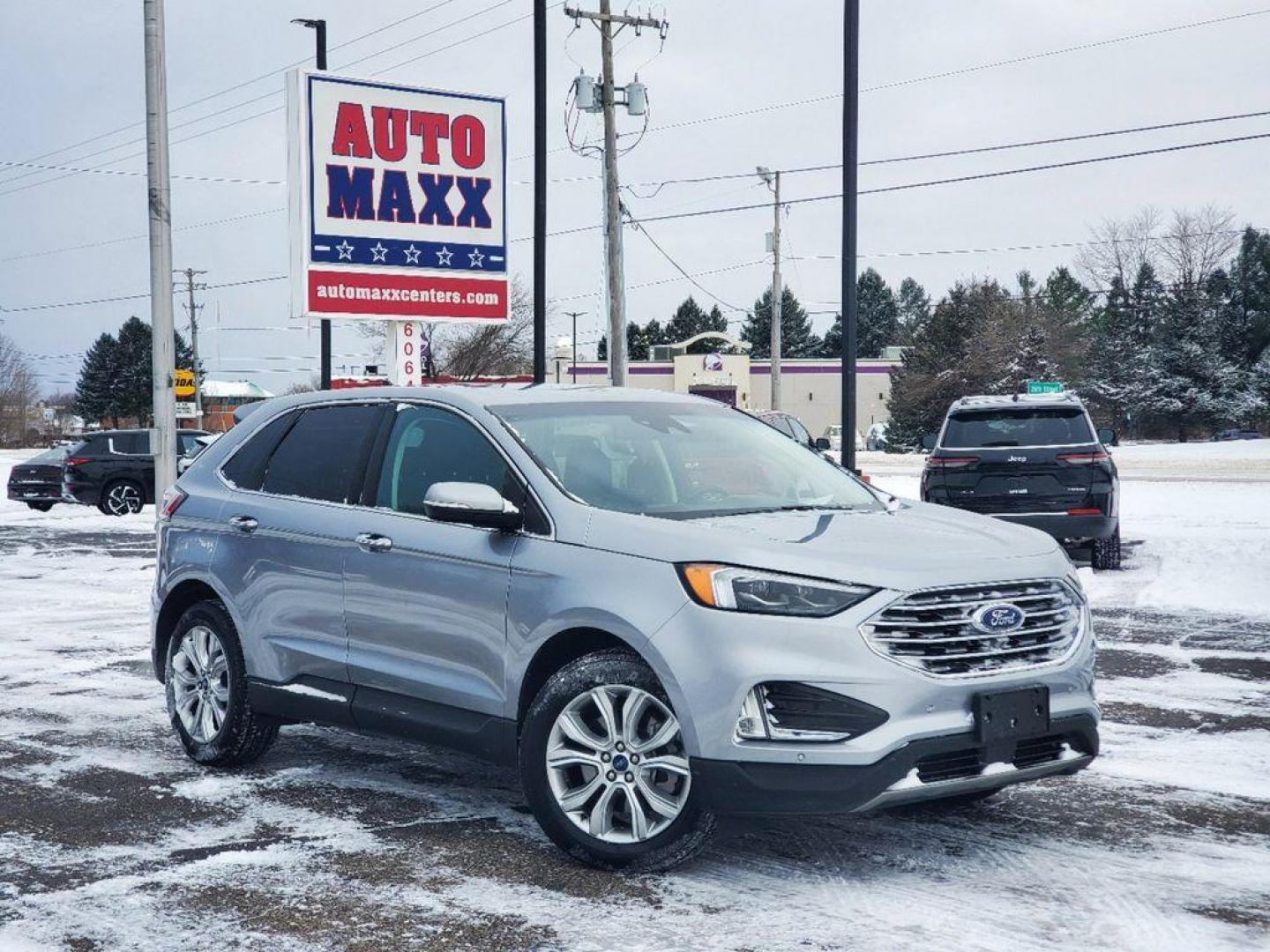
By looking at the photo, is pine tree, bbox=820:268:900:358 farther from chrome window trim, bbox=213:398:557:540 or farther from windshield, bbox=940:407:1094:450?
chrome window trim, bbox=213:398:557:540

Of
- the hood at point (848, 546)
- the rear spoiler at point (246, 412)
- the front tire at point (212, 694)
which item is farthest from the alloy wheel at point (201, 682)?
the hood at point (848, 546)

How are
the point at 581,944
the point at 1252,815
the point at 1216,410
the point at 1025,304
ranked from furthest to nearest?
1. the point at 1025,304
2. the point at 1216,410
3. the point at 1252,815
4. the point at 581,944

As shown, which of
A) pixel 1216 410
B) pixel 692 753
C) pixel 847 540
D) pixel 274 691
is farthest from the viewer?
pixel 1216 410

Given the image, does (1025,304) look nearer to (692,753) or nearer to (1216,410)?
(1216,410)

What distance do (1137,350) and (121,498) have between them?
6119cm

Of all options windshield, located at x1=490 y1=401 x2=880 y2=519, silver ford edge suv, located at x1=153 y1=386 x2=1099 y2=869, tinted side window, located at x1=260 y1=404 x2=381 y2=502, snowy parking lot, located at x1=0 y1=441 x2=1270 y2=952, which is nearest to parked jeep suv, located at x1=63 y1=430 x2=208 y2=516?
snowy parking lot, located at x1=0 y1=441 x2=1270 y2=952

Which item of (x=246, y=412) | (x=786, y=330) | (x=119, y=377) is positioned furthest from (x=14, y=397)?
(x=246, y=412)

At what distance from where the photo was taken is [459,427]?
622 cm

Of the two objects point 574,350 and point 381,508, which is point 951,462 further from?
point 574,350

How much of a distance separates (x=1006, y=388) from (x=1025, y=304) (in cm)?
604

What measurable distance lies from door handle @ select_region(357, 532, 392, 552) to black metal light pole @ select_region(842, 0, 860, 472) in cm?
1305

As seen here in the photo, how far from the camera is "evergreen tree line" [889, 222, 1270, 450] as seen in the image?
7344 centimetres

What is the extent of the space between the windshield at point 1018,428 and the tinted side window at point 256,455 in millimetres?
9549

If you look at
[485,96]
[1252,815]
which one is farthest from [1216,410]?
[1252,815]
